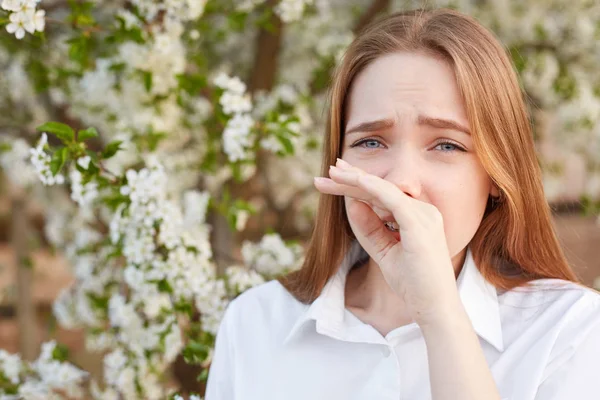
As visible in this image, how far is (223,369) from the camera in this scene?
176 cm

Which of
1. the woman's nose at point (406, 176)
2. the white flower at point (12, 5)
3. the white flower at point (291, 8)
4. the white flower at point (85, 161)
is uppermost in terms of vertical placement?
the white flower at point (291, 8)

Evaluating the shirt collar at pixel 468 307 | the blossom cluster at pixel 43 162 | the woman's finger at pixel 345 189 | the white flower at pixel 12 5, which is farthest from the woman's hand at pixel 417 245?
the white flower at pixel 12 5

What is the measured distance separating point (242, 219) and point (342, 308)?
2.81ft

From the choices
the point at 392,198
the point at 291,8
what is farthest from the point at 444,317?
the point at 291,8

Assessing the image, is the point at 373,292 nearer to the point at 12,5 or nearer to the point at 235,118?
the point at 235,118

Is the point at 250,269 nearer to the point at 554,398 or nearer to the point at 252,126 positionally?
the point at 252,126

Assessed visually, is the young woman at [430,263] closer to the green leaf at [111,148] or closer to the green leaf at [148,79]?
the green leaf at [111,148]

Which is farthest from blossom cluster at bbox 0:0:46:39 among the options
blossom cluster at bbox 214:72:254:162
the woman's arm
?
the woman's arm

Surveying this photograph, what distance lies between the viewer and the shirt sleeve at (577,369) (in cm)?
142

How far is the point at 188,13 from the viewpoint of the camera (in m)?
2.27

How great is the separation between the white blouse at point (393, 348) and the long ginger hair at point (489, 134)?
6 centimetres

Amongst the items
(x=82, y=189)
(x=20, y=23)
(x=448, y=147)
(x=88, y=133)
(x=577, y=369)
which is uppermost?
(x=20, y=23)

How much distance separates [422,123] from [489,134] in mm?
158

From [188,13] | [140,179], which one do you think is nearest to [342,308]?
[140,179]
